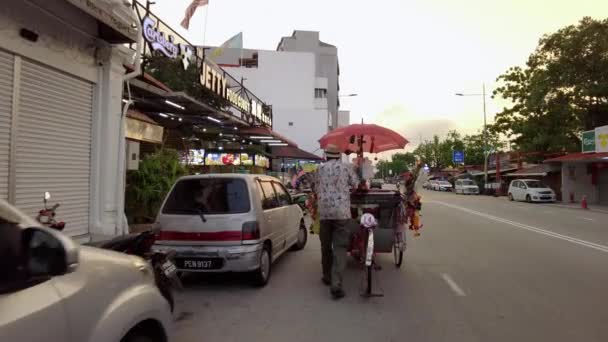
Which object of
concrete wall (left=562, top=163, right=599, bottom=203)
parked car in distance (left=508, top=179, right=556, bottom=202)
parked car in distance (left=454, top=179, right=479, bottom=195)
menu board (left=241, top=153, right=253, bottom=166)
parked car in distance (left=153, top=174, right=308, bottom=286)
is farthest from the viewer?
parked car in distance (left=454, top=179, right=479, bottom=195)

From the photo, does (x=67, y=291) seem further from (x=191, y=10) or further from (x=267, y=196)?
(x=191, y=10)

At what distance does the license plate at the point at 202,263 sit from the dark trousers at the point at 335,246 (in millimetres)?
1482

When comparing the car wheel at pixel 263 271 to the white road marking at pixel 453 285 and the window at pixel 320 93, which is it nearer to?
the white road marking at pixel 453 285

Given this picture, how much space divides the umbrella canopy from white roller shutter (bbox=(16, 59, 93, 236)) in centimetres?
473

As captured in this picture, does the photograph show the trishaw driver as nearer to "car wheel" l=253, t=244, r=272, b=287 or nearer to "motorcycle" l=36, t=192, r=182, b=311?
"car wheel" l=253, t=244, r=272, b=287

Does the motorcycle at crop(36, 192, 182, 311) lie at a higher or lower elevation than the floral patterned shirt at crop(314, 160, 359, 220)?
lower

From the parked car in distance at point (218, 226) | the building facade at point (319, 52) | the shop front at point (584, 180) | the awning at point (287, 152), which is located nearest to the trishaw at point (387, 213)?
the parked car in distance at point (218, 226)

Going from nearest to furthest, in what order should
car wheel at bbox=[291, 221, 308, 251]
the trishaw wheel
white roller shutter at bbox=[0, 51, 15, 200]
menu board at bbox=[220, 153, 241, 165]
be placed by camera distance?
white roller shutter at bbox=[0, 51, 15, 200]
the trishaw wheel
car wheel at bbox=[291, 221, 308, 251]
menu board at bbox=[220, 153, 241, 165]

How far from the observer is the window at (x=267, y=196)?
6920 mm

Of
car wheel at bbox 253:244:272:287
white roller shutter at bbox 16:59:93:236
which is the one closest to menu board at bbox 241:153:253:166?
white roller shutter at bbox 16:59:93:236

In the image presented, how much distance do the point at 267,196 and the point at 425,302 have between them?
289cm

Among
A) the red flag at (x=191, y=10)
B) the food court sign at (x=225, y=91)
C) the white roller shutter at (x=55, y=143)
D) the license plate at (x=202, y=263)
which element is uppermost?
the red flag at (x=191, y=10)

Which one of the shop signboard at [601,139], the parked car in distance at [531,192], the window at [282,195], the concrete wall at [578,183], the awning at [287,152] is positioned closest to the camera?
the window at [282,195]

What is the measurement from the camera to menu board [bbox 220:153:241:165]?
1954 cm
